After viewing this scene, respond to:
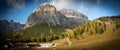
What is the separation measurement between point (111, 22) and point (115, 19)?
2001mm

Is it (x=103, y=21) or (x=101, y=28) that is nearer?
(x=101, y=28)

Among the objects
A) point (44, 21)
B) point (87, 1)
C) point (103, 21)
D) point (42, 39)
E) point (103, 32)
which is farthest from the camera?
point (44, 21)

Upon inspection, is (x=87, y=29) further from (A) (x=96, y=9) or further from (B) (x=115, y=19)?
(A) (x=96, y=9)

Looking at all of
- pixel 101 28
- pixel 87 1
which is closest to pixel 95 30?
pixel 101 28

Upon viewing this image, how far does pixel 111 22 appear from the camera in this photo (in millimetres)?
70562

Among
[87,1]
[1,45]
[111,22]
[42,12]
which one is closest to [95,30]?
[111,22]

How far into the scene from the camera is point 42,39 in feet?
225

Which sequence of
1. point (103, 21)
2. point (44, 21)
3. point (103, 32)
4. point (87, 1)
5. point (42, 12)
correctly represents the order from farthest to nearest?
point (42, 12) → point (44, 21) → point (103, 21) → point (103, 32) → point (87, 1)

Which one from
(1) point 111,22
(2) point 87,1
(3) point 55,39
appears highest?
(2) point 87,1

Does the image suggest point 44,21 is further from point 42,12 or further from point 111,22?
point 111,22

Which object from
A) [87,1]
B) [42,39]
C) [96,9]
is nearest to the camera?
[87,1]

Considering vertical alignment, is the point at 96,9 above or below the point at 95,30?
above

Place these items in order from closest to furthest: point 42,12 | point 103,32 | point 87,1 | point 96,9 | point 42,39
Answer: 1. point 87,1
2. point 96,9
3. point 103,32
4. point 42,39
5. point 42,12

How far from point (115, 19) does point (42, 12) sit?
101219 mm
